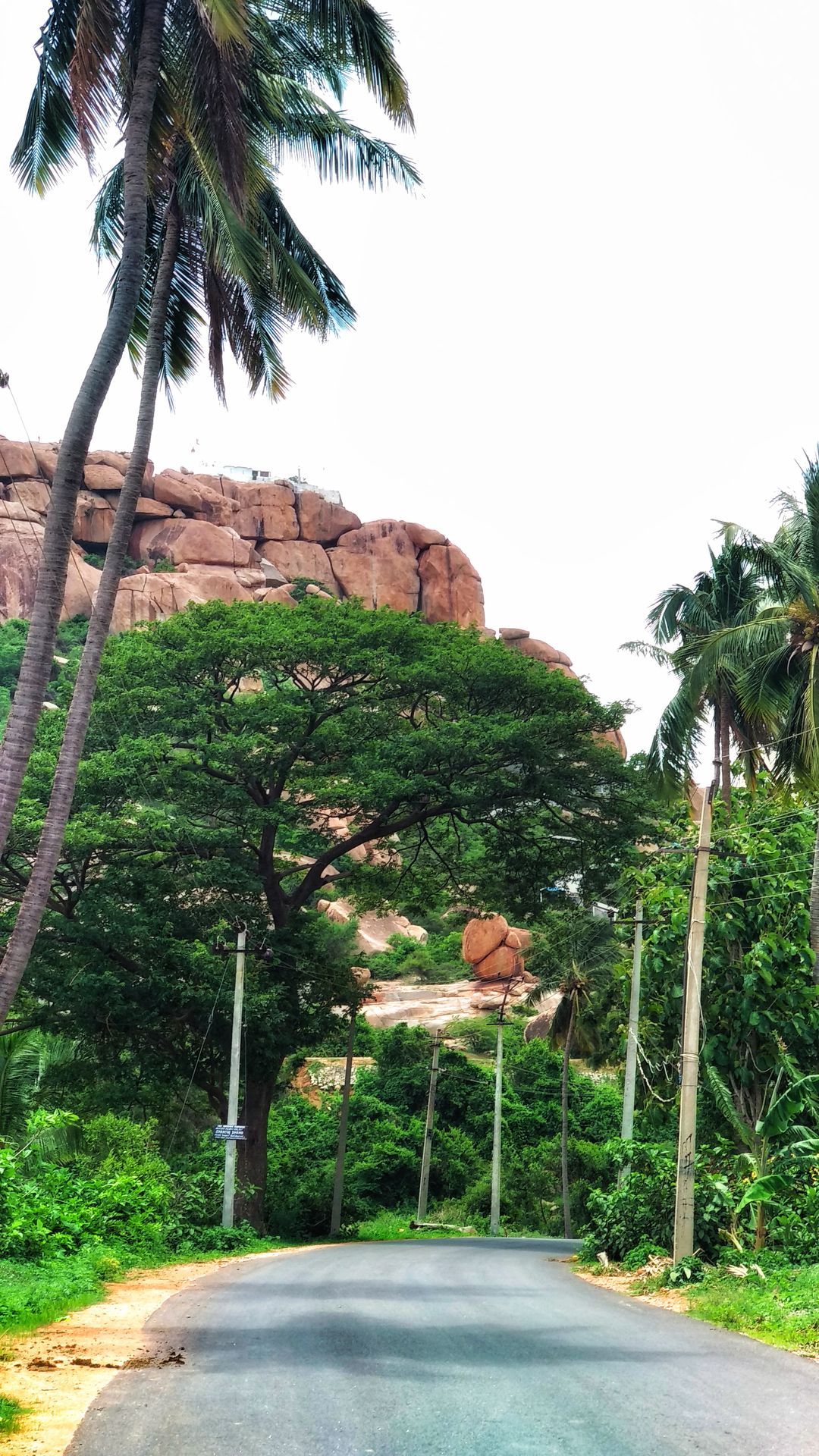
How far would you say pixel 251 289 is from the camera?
1473cm

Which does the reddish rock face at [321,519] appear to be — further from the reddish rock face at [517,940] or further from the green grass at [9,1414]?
the green grass at [9,1414]

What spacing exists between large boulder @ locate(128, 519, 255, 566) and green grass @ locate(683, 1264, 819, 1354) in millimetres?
68881

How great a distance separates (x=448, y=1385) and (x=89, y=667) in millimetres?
8716

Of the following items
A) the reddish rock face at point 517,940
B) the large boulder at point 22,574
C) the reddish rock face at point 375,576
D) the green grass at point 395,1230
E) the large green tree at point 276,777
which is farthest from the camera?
the reddish rock face at point 375,576

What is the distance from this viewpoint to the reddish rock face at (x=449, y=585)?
3509 inches

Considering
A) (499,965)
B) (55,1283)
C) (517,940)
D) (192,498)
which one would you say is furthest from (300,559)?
(55,1283)

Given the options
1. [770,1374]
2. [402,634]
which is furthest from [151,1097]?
[770,1374]

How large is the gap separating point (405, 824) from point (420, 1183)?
1649 centimetres

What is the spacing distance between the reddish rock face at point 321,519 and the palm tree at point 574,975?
49.8m

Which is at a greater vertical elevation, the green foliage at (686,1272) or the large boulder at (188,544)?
the large boulder at (188,544)

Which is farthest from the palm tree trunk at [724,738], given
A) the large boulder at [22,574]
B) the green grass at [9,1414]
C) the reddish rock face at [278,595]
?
the large boulder at [22,574]

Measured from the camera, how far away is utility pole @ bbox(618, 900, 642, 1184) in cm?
2334

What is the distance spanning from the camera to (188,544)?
80.4 metres

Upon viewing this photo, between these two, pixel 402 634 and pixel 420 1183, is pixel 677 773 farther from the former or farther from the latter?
pixel 420 1183
